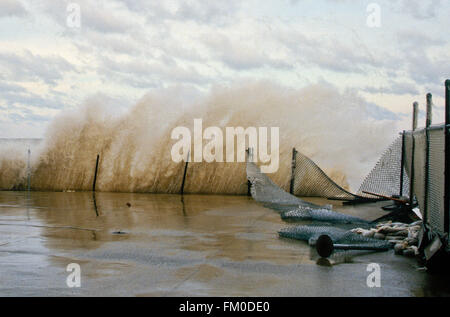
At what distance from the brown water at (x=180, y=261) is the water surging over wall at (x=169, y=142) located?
8.33 meters

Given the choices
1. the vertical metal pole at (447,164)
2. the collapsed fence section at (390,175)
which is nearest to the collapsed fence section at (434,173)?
the vertical metal pole at (447,164)

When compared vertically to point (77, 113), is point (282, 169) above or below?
below

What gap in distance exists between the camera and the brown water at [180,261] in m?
4.59

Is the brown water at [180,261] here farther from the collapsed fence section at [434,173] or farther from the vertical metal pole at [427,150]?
the vertical metal pole at [427,150]

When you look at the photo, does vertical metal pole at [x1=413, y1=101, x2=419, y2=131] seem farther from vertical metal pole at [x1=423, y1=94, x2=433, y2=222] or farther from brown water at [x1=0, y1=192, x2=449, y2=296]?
brown water at [x1=0, y1=192, x2=449, y2=296]

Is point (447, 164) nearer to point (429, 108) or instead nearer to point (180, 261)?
point (429, 108)

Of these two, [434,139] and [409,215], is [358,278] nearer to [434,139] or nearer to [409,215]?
[434,139]

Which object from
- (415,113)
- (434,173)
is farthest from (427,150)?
(415,113)

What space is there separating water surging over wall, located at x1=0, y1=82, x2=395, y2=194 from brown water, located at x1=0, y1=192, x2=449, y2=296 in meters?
A: 8.33

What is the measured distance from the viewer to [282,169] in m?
17.7

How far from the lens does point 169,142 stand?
18.6m

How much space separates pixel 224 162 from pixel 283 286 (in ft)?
43.0
